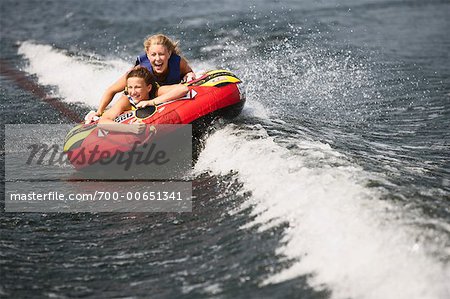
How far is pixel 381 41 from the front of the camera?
1459 centimetres

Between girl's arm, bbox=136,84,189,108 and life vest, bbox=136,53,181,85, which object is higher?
life vest, bbox=136,53,181,85

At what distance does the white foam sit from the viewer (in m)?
11.8

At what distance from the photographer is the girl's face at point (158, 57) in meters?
7.76

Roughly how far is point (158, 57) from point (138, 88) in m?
0.64

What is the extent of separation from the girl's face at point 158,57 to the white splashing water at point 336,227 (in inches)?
69.8

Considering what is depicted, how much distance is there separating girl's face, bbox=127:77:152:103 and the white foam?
3628 mm

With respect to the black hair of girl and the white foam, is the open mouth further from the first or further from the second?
the white foam

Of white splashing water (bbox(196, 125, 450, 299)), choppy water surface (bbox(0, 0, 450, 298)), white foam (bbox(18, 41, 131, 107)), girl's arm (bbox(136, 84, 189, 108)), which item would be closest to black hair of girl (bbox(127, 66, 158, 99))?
girl's arm (bbox(136, 84, 189, 108))

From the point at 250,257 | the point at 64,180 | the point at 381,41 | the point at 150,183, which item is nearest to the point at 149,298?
the point at 250,257

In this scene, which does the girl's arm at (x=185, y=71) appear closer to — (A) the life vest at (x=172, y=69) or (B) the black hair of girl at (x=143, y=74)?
(A) the life vest at (x=172, y=69)

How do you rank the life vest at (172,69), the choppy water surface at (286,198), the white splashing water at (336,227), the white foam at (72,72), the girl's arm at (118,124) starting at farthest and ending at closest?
the white foam at (72,72) < the life vest at (172,69) < the girl's arm at (118,124) < the choppy water surface at (286,198) < the white splashing water at (336,227)

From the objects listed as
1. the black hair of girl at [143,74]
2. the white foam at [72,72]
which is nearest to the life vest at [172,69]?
the black hair of girl at [143,74]

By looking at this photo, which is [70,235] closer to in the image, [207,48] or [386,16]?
[207,48]

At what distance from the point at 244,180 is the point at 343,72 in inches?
241
